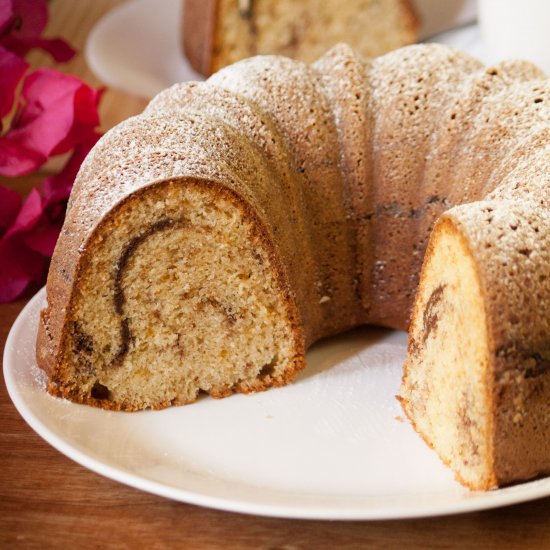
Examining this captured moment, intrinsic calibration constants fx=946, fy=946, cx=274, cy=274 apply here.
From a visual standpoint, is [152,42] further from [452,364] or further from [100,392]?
[452,364]

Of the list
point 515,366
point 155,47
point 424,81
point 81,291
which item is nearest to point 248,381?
point 81,291

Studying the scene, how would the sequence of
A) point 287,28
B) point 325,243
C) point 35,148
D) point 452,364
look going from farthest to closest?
point 287,28
point 35,148
point 325,243
point 452,364

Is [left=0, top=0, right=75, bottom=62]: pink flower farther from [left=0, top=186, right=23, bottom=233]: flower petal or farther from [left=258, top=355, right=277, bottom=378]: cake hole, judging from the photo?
[left=258, top=355, right=277, bottom=378]: cake hole

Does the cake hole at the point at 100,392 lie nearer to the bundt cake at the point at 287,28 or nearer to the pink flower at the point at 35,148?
the pink flower at the point at 35,148

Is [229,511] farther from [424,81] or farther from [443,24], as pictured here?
[443,24]

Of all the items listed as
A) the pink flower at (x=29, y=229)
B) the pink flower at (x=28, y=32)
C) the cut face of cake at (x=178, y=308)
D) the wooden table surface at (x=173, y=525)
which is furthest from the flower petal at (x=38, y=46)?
the wooden table surface at (x=173, y=525)

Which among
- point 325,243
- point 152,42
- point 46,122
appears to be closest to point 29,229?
point 46,122

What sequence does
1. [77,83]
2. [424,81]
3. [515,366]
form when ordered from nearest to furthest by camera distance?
[515,366], [424,81], [77,83]
